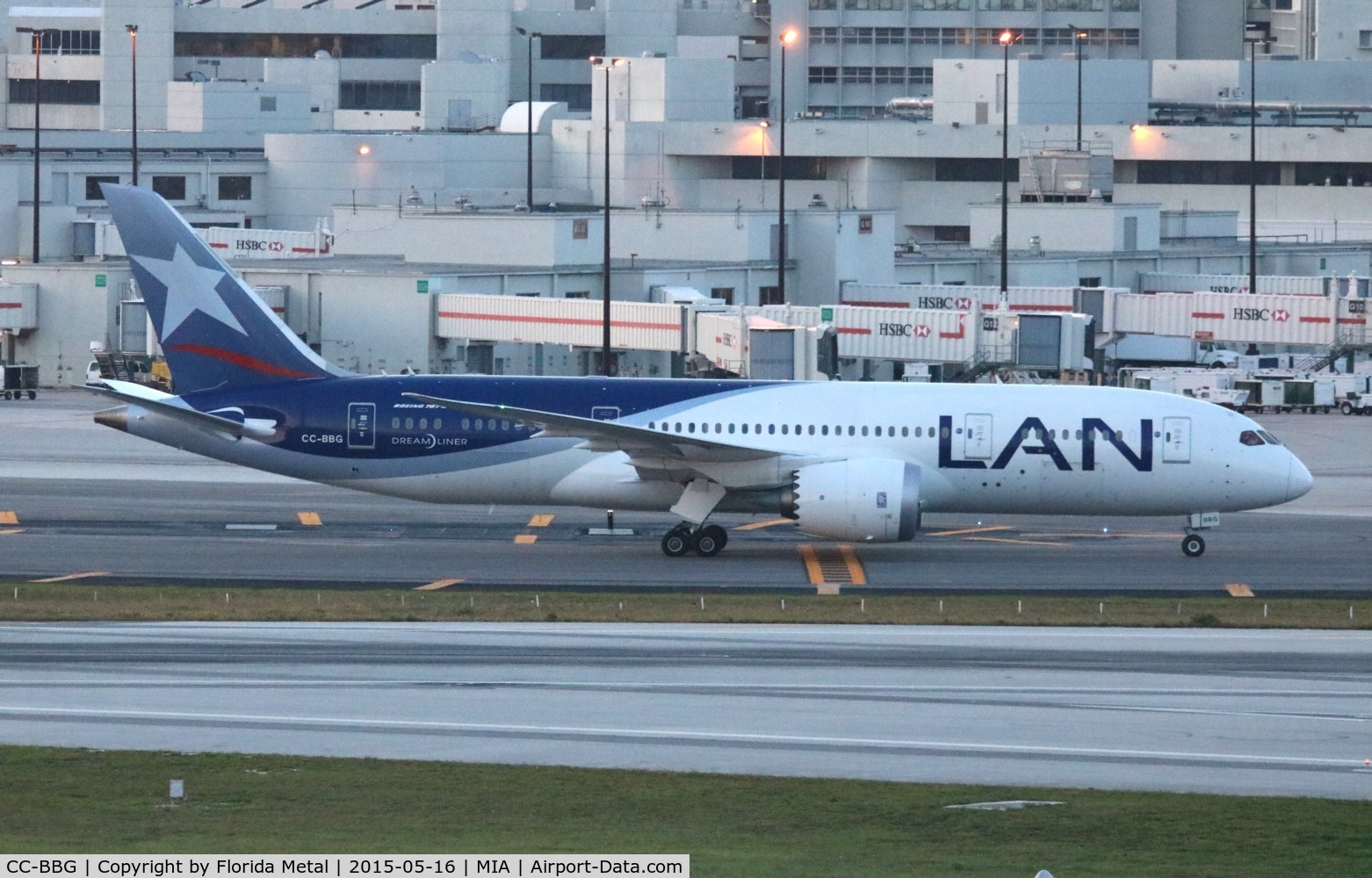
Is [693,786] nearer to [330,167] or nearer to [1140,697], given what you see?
[1140,697]

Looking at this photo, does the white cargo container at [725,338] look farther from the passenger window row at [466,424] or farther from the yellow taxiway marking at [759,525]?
the passenger window row at [466,424]

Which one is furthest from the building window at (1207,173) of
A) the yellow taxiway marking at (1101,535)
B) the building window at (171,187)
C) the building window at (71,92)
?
the yellow taxiway marking at (1101,535)

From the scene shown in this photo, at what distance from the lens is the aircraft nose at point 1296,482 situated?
158 ft

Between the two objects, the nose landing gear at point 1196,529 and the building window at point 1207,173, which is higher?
the building window at point 1207,173

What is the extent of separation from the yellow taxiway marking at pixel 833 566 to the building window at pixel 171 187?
78362 mm

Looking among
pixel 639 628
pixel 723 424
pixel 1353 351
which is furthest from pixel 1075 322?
pixel 639 628

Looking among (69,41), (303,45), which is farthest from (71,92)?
(303,45)

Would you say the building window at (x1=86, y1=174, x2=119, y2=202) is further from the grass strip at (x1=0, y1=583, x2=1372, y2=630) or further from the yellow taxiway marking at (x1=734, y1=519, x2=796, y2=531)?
the grass strip at (x1=0, y1=583, x2=1372, y2=630)

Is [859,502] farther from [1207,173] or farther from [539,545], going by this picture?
[1207,173]

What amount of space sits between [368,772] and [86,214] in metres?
86.7

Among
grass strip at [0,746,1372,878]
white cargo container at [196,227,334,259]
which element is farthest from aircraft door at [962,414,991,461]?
white cargo container at [196,227,334,259]

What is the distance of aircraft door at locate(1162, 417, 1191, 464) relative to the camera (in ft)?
157

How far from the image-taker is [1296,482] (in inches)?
1901

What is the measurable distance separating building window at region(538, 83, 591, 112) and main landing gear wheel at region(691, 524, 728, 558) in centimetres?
12691
